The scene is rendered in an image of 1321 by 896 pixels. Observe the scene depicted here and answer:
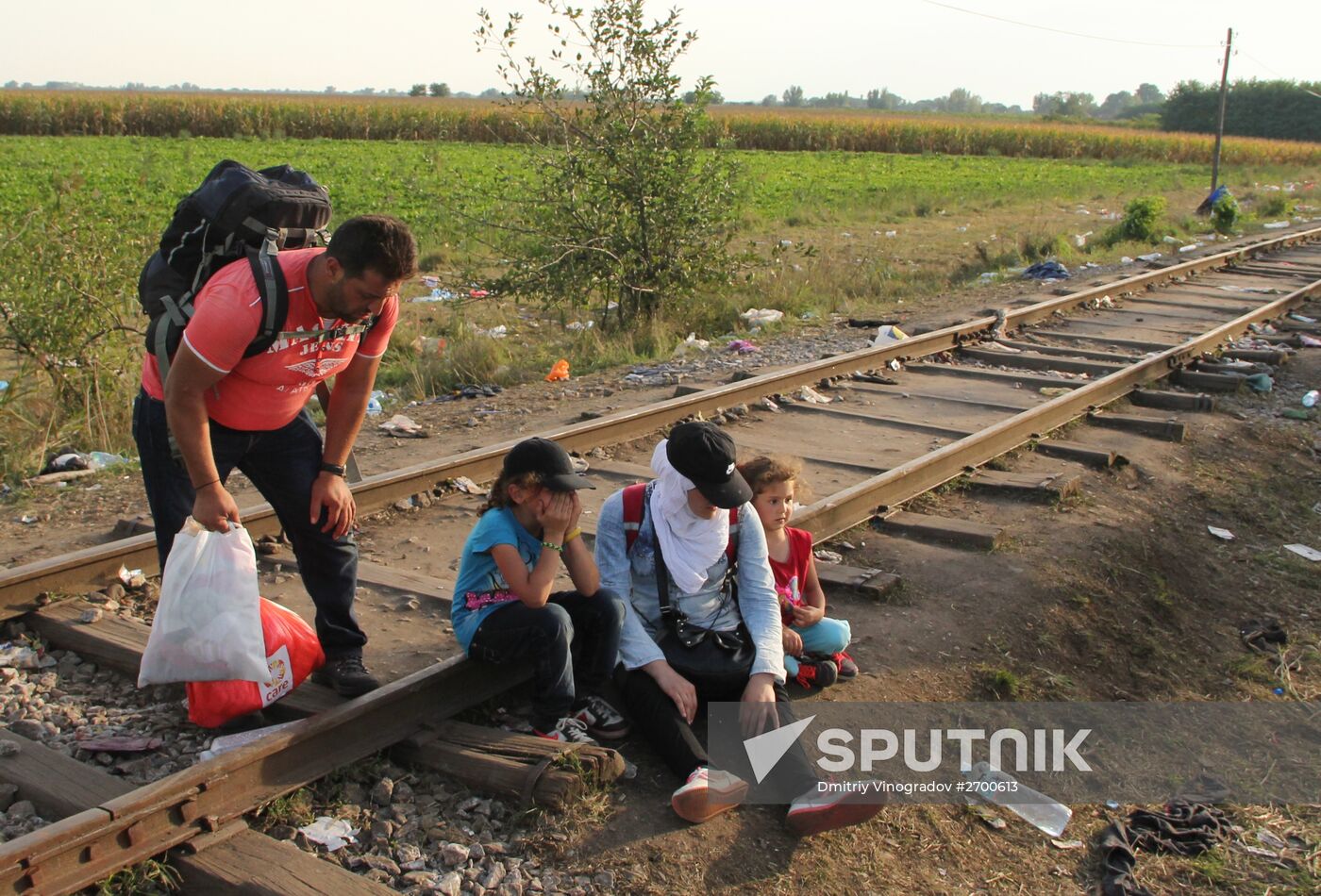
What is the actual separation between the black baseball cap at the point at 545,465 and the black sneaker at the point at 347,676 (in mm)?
830

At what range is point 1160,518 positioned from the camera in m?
7.07

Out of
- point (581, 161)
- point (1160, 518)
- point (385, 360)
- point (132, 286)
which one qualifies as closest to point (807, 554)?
point (1160, 518)

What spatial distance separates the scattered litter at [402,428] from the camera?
8383mm

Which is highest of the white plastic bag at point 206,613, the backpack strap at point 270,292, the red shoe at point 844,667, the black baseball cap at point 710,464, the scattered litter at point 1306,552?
the backpack strap at point 270,292

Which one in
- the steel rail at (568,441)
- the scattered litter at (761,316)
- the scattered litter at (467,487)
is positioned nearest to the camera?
the steel rail at (568,441)

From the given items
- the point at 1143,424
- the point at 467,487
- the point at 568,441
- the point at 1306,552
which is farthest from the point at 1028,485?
the point at 467,487

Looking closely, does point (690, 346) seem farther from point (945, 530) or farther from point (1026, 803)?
point (1026, 803)

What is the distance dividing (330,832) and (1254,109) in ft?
275

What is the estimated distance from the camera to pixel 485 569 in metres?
4.09

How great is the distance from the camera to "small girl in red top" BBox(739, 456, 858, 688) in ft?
14.7

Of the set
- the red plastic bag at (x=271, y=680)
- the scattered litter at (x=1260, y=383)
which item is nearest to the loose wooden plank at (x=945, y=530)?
the red plastic bag at (x=271, y=680)

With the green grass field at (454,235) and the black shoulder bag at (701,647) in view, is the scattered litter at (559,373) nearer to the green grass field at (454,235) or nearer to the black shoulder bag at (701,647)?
the green grass field at (454,235)

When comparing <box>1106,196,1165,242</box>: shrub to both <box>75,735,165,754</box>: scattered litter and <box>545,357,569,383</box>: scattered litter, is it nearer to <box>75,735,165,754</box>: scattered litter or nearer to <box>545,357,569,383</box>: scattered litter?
<box>545,357,569,383</box>: scattered litter

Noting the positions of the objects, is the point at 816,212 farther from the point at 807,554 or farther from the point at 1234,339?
the point at 807,554
